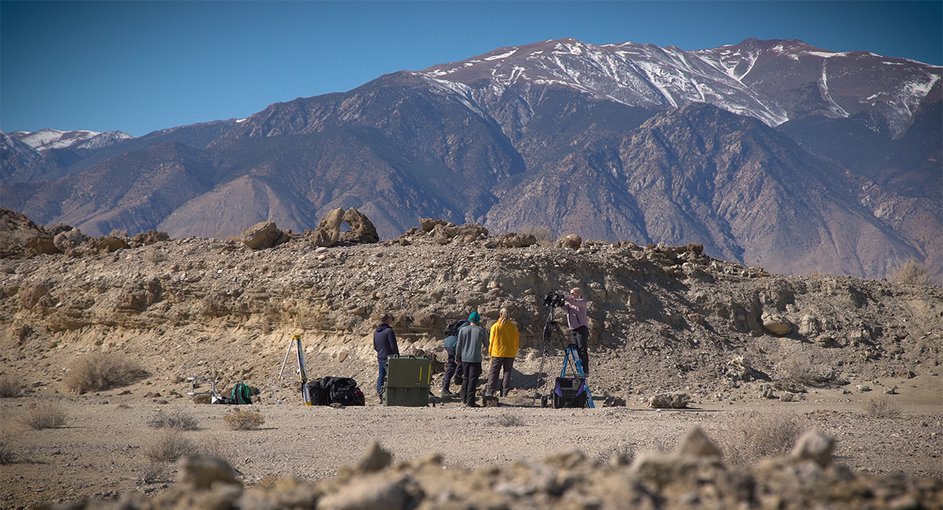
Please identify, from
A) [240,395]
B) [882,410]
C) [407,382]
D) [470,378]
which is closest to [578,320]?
[470,378]

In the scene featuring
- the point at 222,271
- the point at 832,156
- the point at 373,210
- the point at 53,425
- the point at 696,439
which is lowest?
the point at 53,425

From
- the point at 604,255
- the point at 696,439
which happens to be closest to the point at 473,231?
the point at 604,255

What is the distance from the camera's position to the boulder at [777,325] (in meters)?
20.2

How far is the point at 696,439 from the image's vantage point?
4.94m

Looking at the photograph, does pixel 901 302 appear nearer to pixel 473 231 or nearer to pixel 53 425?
pixel 473 231

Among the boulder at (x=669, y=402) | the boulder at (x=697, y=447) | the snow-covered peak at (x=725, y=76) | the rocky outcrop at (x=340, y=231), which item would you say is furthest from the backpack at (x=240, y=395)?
the snow-covered peak at (x=725, y=76)

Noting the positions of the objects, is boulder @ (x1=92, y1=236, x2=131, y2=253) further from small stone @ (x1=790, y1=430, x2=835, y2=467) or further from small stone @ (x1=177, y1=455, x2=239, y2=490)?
small stone @ (x1=790, y1=430, x2=835, y2=467)

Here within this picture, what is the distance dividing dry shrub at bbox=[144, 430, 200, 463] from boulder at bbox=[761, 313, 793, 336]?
45.8ft

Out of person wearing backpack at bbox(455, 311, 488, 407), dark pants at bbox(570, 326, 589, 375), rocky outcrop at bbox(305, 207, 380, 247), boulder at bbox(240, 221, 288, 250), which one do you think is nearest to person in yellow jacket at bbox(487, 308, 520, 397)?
person wearing backpack at bbox(455, 311, 488, 407)

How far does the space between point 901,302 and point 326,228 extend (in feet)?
47.3

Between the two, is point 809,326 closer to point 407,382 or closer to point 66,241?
point 407,382

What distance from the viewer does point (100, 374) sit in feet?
64.6

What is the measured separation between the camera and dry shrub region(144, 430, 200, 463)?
32.4 feet

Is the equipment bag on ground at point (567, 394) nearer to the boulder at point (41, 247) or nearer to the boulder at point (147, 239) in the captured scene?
the boulder at point (147, 239)
